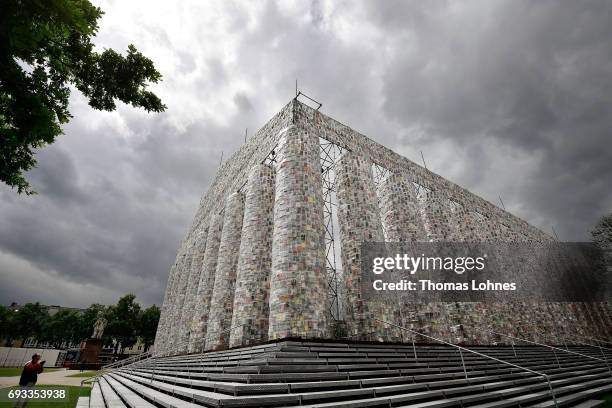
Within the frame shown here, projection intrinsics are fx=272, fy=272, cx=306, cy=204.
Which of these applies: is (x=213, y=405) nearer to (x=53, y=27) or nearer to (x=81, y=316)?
(x=53, y=27)

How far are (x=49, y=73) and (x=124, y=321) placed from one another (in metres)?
44.0

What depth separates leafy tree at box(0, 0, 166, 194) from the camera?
5.00 metres

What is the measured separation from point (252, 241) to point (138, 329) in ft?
130

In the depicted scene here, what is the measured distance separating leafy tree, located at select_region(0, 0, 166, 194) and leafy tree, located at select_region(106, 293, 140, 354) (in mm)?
40407

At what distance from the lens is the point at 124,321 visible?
39875mm

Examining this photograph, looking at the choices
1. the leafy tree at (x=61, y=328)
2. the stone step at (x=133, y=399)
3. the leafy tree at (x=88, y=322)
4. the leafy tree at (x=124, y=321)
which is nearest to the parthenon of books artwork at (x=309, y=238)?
the stone step at (x=133, y=399)

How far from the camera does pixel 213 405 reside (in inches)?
143

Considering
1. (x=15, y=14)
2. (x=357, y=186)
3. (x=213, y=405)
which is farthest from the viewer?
(x=357, y=186)

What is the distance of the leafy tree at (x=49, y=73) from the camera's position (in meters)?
5.00

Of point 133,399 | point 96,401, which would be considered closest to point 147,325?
point 96,401

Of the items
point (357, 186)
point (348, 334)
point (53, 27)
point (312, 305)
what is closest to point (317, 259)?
point (312, 305)

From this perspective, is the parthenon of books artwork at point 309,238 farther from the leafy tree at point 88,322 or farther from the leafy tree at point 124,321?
the leafy tree at point 88,322

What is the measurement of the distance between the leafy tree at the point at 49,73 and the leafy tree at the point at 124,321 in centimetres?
4041

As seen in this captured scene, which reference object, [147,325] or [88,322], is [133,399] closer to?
[147,325]
